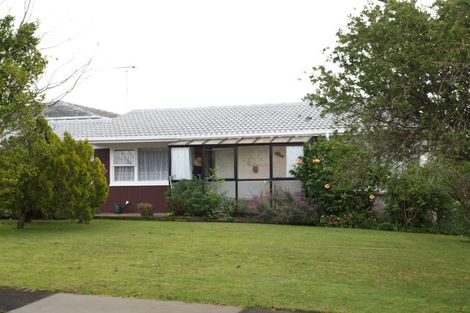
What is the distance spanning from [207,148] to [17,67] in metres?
13.0

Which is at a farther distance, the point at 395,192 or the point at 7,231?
the point at 395,192

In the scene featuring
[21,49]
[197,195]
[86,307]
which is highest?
[21,49]

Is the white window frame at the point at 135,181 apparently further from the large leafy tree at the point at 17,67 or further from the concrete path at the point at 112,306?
the concrete path at the point at 112,306

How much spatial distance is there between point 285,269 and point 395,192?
8.39 m

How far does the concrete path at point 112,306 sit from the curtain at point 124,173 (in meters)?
15.3

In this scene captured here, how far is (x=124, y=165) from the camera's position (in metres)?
22.7

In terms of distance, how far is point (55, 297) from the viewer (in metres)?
7.50

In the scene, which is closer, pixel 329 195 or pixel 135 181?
pixel 329 195

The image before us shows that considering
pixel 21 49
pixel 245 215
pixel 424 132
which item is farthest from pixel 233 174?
pixel 424 132

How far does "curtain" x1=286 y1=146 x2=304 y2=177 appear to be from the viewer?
19297 mm

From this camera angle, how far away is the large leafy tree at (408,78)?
6301 millimetres

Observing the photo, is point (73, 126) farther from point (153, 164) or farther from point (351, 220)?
point (351, 220)

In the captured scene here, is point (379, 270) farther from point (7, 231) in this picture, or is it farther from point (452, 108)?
point (7, 231)

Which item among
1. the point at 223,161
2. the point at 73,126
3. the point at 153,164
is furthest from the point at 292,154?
the point at 73,126
